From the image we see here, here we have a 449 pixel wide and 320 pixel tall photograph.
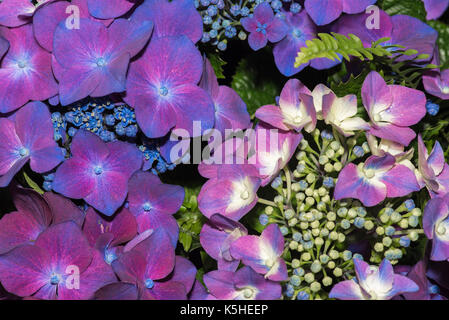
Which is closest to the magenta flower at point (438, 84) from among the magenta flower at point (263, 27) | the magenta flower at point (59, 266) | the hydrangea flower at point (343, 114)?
the hydrangea flower at point (343, 114)

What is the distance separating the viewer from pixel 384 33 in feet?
3.38

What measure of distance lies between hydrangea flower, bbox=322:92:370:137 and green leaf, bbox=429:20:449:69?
28 centimetres

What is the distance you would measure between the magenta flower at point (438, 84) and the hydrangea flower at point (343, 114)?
0.14m

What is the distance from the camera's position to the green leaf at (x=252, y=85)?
118 cm

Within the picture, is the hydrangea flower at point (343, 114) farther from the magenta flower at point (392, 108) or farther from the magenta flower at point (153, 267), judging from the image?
the magenta flower at point (153, 267)

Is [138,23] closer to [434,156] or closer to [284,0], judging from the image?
[284,0]

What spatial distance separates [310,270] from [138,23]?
1.54 ft

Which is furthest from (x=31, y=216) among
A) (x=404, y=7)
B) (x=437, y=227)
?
(x=404, y=7)

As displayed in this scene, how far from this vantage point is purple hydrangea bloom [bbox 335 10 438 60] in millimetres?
1015

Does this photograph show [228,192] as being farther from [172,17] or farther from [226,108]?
[172,17]

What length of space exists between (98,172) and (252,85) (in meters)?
0.37

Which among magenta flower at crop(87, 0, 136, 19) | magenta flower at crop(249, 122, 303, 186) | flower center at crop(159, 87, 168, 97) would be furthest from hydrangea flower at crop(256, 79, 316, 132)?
magenta flower at crop(87, 0, 136, 19)

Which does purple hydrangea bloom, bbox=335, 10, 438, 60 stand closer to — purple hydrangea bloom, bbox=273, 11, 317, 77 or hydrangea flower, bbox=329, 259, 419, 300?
purple hydrangea bloom, bbox=273, 11, 317, 77

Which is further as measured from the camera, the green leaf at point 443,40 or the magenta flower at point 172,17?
the green leaf at point 443,40
